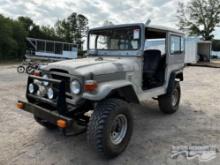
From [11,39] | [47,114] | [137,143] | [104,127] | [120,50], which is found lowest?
[137,143]

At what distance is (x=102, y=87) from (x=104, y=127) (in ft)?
1.82

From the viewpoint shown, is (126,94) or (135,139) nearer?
(126,94)

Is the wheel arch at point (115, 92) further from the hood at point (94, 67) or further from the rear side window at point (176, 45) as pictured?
the rear side window at point (176, 45)

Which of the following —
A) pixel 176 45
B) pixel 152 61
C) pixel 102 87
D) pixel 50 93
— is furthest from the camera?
pixel 176 45

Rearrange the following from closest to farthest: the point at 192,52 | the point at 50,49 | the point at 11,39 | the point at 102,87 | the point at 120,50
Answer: the point at 102,87, the point at 120,50, the point at 192,52, the point at 50,49, the point at 11,39

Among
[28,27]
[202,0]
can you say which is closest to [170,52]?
[28,27]

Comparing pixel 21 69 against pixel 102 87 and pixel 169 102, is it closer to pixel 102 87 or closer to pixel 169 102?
pixel 169 102

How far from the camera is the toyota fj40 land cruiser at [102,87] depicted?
3193mm

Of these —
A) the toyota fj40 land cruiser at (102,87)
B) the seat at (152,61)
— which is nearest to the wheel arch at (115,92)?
the toyota fj40 land cruiser at (102,87)

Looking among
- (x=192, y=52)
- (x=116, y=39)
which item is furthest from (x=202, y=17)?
(x=116, y=39)

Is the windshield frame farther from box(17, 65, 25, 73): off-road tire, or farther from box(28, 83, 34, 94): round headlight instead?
box(17, 65, 25, 73): off-road tire

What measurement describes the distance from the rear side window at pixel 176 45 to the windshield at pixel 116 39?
4.28 feet

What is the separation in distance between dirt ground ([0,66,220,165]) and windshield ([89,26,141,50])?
5.41 feet

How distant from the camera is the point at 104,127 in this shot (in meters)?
3.13
